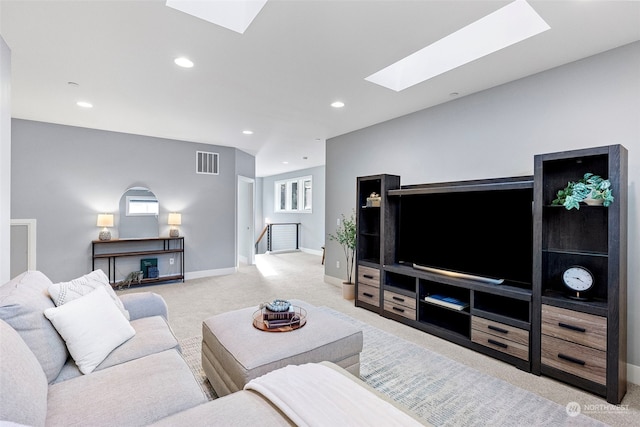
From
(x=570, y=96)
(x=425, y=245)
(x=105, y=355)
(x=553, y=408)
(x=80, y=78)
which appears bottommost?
(x=553, y=408)

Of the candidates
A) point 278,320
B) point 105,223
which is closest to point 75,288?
point 278,320

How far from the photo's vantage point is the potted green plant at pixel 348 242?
4.62 m

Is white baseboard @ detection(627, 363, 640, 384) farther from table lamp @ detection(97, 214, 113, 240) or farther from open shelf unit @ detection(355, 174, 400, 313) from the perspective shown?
table lamp @ detection(97, 214, 113, 240)

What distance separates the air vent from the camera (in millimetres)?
6024

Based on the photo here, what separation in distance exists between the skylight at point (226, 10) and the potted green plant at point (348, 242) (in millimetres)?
3152

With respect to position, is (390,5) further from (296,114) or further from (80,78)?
(80,78)

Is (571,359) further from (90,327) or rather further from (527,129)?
(90,327)

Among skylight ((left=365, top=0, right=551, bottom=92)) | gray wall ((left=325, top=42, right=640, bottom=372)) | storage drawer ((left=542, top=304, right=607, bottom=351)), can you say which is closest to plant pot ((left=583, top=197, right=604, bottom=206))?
gray wall ((left=325, top=42, right=640, bottom=372))

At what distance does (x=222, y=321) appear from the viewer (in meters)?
2.29

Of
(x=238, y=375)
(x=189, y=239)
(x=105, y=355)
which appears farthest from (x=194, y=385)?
(x=189, y=239)

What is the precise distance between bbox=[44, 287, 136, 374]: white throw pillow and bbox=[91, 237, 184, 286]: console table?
367 cm

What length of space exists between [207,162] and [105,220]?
80.1 inches

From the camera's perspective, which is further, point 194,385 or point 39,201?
point 39,201

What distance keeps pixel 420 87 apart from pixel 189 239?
15.9 feet
